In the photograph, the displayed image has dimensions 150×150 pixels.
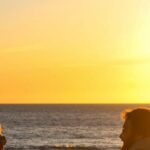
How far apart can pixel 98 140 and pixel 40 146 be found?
1506 centimetres

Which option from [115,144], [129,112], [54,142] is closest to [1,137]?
[129,112]

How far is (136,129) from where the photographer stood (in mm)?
5340

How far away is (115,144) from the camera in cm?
7975

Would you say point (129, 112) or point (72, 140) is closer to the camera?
point (129, 112)

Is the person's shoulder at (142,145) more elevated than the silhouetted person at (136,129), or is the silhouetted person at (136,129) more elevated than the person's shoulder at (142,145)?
the silhouetted person at (136,129)

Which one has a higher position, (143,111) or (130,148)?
(143,111)

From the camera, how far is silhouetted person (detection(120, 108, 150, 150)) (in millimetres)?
5258

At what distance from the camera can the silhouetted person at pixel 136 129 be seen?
526 centimetres

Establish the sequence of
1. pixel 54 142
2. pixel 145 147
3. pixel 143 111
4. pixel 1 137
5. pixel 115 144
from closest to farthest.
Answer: pixel 145 147 < pixel 143 111 < pixel 1 137 < pixel 115 144 < pixel 54 142

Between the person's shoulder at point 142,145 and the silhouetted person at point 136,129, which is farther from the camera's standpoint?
the silhouetted person at point 136,129

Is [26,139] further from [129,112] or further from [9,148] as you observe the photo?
[129,112]

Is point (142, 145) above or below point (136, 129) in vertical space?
below

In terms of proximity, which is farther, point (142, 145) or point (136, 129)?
point (136, 129)

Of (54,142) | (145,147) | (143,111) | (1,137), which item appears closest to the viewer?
(145,147)
